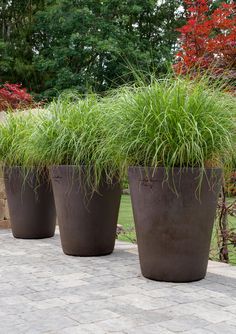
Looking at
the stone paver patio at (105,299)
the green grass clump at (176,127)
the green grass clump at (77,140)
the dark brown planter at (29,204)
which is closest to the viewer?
the stone paver patio at (105,299)

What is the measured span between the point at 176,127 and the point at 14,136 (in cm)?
260

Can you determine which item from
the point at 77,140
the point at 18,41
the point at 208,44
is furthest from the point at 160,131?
the point at 18,41

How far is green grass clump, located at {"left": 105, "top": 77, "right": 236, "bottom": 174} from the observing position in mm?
3254

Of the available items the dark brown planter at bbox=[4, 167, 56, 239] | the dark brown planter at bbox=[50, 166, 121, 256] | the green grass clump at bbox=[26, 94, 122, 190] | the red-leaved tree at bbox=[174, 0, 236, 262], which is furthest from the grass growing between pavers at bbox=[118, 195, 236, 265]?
the green grass clump at bbox=[26, 94, 122, 190]

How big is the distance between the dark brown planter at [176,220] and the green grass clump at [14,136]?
6.76ft

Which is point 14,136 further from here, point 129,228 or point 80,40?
point 80,40

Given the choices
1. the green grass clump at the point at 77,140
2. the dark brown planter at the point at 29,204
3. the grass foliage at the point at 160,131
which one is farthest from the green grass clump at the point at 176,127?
the dark brown planter at the point at 29,204

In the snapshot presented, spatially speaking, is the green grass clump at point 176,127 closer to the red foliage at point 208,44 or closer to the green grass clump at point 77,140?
the green grass clump at point 77,140

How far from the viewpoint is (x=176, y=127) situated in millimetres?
3275

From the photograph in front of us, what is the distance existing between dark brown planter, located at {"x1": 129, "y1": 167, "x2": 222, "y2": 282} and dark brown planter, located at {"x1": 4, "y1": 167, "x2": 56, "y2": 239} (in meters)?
2.08

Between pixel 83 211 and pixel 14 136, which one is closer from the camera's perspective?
pixel 83 211

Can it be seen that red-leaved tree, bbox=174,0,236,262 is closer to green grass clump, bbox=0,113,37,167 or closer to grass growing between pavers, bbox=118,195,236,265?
grass growing between pavers, bbox=118,195,236,265

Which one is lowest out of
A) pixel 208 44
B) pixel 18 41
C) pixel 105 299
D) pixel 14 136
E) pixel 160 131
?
pixel 105 299

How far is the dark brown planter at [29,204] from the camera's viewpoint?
5277 mm
